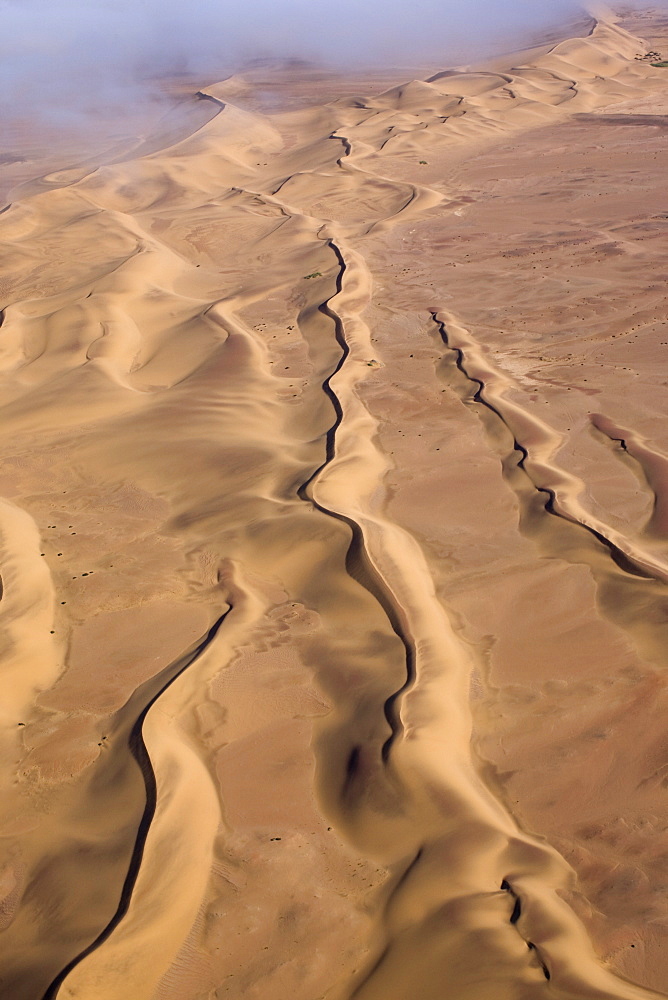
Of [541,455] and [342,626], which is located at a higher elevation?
[342,626]

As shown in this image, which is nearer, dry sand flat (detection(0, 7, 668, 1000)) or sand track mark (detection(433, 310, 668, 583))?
dry sand flat (detection(0, 7, 668, 1000))

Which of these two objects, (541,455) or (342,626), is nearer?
(342,626)

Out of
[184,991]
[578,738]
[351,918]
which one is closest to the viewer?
[184,991]

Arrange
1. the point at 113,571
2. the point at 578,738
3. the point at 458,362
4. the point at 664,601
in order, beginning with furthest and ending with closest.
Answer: the point at 458,362 < the point at 113,571 < the point at 664,601 < the point at 578,738

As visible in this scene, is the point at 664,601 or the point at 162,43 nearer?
the point at 664,601

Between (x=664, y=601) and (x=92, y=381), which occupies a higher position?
(x=664, y=601)

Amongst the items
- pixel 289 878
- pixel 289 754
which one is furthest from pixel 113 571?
pixel 289 878

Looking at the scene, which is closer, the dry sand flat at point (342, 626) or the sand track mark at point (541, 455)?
the dry sand flat at point (342, 626)

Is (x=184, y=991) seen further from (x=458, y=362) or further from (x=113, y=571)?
(x=458, y=362)
